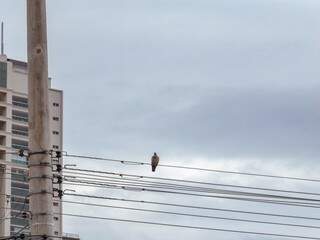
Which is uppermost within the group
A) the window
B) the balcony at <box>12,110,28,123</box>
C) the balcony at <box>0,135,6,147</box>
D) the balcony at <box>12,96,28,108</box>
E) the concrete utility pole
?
the window

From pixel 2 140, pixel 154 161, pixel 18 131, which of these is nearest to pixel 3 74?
pixel 18 131

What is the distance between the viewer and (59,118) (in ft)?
534

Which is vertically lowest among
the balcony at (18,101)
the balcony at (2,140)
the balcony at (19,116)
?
the balcony at (2,140)

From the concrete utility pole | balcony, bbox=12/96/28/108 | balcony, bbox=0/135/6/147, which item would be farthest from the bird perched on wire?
balcony, bbox=12/96/28/108

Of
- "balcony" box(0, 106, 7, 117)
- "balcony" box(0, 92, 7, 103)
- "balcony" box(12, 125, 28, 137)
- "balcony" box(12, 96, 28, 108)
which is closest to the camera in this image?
"balcony" box(0, 106, 7, 117)

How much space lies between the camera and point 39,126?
1092 inches

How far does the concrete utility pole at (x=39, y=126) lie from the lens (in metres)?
27.0

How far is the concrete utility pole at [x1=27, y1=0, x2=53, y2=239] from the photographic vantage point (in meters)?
27.0

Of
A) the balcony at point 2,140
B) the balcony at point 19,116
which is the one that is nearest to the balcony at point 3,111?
the balcony at point 19,116

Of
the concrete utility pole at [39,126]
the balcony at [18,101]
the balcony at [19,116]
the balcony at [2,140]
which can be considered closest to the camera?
the concrete utility pole at [39,126]

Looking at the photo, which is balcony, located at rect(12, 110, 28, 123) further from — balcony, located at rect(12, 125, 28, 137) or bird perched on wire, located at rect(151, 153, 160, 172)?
bird perched on wire, located at rect(151, 153, 160, 172)

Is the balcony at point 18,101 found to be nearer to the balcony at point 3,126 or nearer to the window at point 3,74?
the window at point 3,74

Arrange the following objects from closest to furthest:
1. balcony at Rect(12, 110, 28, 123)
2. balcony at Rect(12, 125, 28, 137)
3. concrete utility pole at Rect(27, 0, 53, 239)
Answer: concrete utility pole at Rect(27, 0, 53, 239) → balcony at Rect(12, 125, 28, 137) → balcony at Rect(12, 110, 28, 123)

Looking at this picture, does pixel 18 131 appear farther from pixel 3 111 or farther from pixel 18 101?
pixel 18 101
